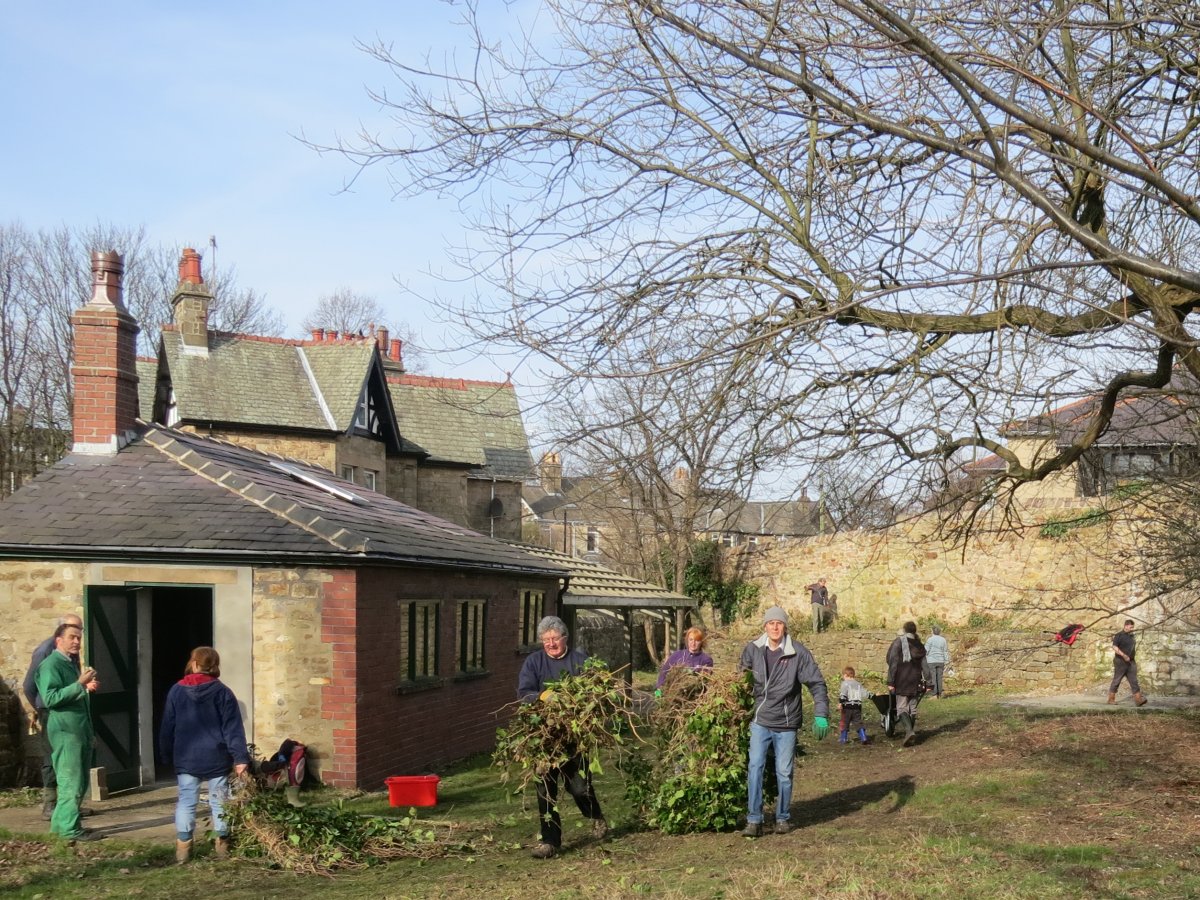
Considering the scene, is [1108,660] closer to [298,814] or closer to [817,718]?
[817,718]

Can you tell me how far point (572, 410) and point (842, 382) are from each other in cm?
207

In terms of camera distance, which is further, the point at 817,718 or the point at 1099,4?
the point at 817,718

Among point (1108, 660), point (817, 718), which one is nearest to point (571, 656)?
point (817, 718)

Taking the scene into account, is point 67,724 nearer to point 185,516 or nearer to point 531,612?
point 185,516

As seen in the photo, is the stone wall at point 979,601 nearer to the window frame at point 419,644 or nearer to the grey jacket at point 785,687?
the window frame at point 419,644

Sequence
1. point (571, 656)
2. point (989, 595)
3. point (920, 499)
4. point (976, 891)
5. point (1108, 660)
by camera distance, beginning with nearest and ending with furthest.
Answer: point (976, 891) → point (571, 656) → point (920, 499) → point (1108, 660) → point (989, 595)

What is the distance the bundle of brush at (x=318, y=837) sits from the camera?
920 cm

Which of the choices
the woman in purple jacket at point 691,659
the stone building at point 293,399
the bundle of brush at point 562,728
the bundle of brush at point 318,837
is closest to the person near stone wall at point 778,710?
the woman in purple jacket at point 691,659

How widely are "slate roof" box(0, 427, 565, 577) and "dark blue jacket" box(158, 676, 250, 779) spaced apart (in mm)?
3535

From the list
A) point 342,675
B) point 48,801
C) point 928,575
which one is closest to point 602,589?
point 928,575

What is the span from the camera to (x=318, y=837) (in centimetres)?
940

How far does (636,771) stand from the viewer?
1006 centimetres

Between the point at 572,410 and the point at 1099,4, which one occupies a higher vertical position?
the point at 1099,4

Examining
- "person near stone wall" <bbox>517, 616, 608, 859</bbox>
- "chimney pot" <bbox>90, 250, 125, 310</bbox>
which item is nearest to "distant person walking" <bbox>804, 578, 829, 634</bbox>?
"chimney pot" <bbox>90, 250, 125, 310</bbox>
